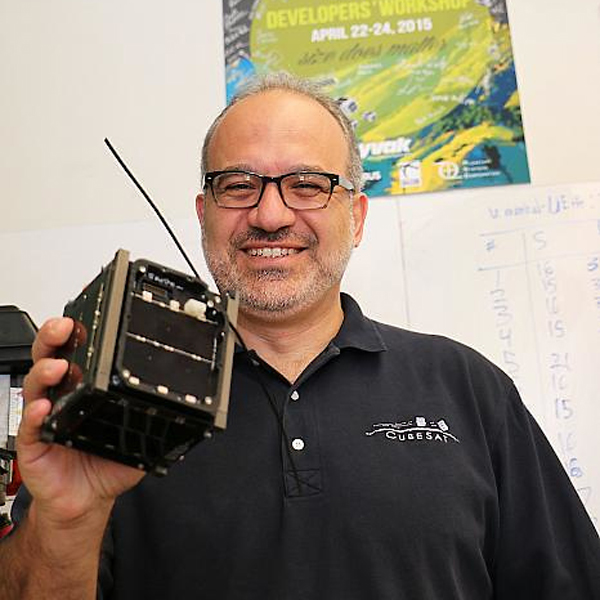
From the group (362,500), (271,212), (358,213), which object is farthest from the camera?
(358,213)

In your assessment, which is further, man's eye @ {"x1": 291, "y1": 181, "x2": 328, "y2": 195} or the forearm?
man's eye @ {"x1": 291, "y1": 181, "x2": 328, "y2": 195}

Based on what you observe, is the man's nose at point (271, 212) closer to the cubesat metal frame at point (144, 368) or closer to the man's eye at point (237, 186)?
the man's eye at point (237, 186)

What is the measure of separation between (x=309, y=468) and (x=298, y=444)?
0.13 ft

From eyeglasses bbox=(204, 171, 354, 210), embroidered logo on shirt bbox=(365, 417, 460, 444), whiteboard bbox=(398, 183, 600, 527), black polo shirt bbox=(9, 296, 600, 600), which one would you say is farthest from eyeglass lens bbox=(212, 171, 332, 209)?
whiteboard bbox=(398, 183, 600, 527)

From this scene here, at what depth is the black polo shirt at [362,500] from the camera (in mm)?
1056

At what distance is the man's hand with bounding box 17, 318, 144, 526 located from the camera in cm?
80

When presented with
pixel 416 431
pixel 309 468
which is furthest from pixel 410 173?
pixel 309 468

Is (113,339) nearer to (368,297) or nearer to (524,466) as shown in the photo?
(524,466)

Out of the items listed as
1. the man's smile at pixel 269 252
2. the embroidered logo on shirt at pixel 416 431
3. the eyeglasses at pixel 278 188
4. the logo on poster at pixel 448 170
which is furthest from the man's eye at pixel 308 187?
the logo on poster at pixel 448 170

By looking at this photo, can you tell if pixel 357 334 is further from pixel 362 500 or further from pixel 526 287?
pixel 526 287

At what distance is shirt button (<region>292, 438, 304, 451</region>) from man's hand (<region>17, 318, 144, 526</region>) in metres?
0.30

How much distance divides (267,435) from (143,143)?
1087mm

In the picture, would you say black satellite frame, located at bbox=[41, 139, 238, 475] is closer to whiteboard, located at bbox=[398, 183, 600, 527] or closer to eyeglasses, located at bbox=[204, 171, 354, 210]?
eyeglasses, located at bbox=[204, 171, 354, 210]

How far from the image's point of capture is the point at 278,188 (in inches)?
49.6
